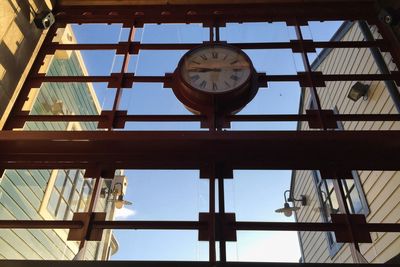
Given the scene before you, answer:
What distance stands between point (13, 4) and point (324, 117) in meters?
3.01

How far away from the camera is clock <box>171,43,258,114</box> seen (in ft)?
12.0

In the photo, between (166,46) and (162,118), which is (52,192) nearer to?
(166,46)

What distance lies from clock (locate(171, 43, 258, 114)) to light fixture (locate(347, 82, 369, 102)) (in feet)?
8.06

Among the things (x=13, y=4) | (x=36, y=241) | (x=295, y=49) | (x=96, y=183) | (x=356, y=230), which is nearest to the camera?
(x=356, y=230)

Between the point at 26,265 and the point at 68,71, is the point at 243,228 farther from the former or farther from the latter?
the point at 68,71

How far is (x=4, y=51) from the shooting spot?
3551 mm

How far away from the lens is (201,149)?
3.03 meters

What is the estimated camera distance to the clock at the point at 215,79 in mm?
3646

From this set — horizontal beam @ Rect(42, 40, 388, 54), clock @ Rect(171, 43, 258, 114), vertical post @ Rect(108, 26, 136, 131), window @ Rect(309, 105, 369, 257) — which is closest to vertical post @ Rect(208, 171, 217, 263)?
clock @ Rect(171, 43, 258, 114)

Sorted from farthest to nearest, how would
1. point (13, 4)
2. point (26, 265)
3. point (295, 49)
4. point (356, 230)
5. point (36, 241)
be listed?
1. point (36, 241)
2. point (295, 49)
3. point (13, 4)
4. point (356, 230)
5. point (26, 265)

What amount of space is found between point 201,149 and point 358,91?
3.58 meters

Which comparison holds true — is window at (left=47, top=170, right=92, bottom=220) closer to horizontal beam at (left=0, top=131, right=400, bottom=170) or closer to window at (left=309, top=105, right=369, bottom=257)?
horizontal beam at (left=0, top=131, right=400, bottom=170)

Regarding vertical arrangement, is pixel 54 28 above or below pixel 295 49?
above

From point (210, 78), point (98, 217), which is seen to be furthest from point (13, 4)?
point (98, 217)
